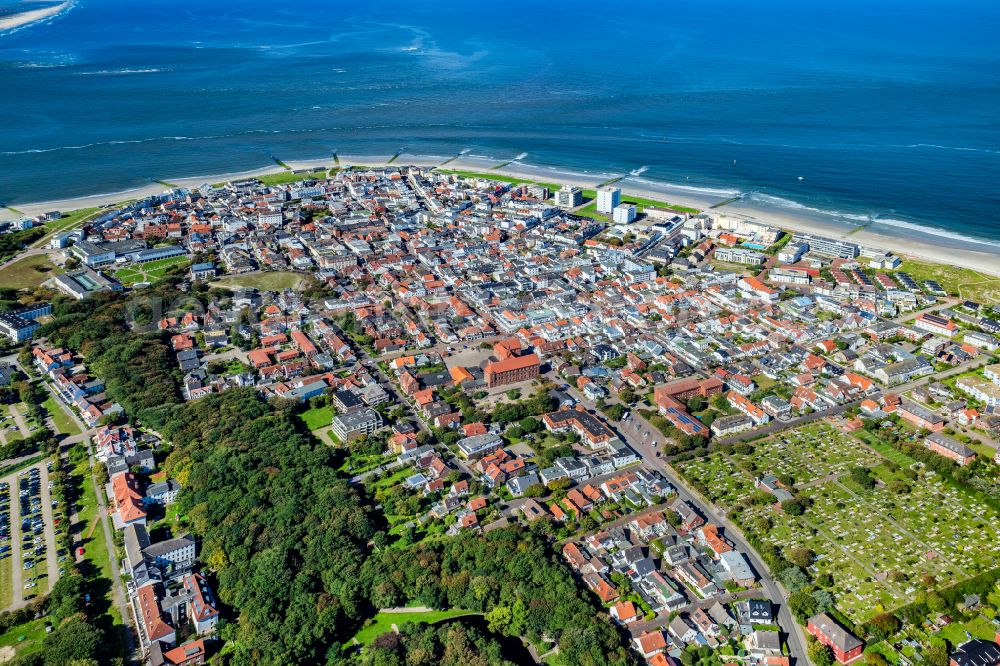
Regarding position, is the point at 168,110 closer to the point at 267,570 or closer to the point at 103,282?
the point at 103,282

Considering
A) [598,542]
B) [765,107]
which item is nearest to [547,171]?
[765,107]

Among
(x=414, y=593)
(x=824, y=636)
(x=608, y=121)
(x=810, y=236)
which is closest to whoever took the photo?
(x=824, y=636)

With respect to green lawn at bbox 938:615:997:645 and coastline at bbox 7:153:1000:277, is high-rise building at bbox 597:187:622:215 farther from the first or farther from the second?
green lawn at bbox 938:615:997:645

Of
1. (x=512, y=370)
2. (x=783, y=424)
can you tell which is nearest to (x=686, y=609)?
(x=783, y=424)

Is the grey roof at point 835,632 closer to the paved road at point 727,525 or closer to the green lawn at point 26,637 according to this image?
the paved road at point 727,525

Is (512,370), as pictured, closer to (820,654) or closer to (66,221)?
(820,654)

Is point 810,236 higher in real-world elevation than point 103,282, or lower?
higher

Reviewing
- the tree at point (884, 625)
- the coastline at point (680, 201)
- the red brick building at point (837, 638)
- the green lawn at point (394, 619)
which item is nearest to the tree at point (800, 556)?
the red brick building at point (837, 638)
